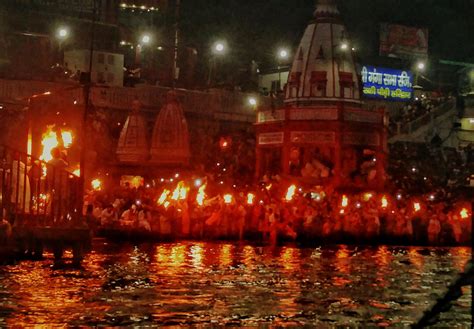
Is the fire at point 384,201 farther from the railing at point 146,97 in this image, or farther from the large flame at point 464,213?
the railing at point 146,97

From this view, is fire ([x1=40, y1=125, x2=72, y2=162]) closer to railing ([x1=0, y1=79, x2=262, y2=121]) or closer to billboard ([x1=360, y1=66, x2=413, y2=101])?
railing ([x1=0, y1=79, x2=262, y2=121])

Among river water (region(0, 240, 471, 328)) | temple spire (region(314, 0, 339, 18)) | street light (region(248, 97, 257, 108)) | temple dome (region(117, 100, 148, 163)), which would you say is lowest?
river water (region(0, 240, 471, 328))

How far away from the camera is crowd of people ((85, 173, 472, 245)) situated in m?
30.5

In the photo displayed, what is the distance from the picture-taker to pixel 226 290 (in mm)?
16812

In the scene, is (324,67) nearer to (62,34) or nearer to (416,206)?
(416,206)

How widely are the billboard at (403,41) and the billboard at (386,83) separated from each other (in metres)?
5.32

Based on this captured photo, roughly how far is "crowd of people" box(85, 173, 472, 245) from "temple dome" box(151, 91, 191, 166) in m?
3.68

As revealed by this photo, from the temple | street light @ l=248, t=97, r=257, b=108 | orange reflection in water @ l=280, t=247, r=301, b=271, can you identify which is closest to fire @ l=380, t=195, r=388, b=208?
the temple

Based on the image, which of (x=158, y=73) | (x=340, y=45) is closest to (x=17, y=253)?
(x=340, y=45)

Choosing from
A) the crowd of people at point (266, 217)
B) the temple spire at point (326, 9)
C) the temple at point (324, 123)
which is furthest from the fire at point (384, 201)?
the temple spire at point (326, 9)

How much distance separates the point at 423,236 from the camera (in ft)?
107

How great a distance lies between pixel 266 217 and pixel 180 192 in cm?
460

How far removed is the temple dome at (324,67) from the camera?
1673 inches

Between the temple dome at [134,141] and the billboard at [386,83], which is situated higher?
the billboard at [386,83]
